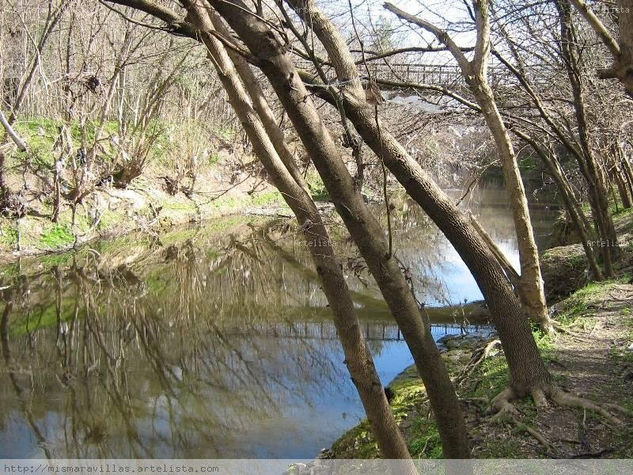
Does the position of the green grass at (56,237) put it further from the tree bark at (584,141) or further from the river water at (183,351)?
the tree bark at (584,141)

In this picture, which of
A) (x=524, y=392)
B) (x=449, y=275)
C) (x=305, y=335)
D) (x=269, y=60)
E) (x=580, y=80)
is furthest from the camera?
(x=449, y=275)

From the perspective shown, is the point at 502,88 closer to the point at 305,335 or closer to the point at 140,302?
the point at 305,335

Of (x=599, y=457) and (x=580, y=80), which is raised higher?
(x=580, y=80)

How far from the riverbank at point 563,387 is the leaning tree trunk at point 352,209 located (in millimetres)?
1555

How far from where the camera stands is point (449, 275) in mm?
15273

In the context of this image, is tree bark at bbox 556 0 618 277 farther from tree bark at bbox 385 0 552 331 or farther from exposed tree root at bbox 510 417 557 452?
exposed tree root at bbox 510 417 557 452

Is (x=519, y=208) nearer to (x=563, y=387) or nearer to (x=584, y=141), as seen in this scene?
(x=563, y=387)

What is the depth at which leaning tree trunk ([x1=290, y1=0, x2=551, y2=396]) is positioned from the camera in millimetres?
3338

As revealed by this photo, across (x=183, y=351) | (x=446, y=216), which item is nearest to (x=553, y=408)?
(x=446, y=216)

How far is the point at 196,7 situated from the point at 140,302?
33.1 ft

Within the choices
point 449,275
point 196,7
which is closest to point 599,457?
point 196,7

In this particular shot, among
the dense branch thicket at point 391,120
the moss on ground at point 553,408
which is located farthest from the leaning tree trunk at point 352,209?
the moss on ground at point 553,408

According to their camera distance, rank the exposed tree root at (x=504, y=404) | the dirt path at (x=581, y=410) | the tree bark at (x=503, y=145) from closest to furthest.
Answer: the dirt path at (x=581, y=410)
the exposed tree root at (x=504, y=404)
the tree bark at (x=503, y=145)

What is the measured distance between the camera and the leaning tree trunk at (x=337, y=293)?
3408 mm
